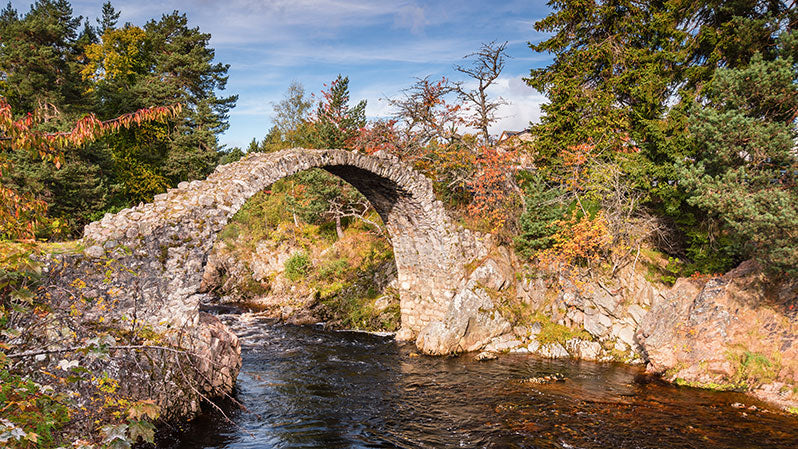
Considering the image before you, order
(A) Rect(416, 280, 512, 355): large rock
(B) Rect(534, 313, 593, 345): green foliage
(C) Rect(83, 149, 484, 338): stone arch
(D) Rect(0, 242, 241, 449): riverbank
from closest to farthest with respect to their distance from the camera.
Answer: (D) Rect(0, 242, 241, 449): riverbank < (C) Rect(83, 149, 484, 338): stone arch < (B) Rect(534, 313, 593, 345): green foliage < (A) Rect(416, 280, 512, 355): large rock

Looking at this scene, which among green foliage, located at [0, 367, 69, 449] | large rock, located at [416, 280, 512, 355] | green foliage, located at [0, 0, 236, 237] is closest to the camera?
green foliage, located at [0, 367, 69, 449]

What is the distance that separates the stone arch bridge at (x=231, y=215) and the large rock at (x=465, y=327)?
0.03 m

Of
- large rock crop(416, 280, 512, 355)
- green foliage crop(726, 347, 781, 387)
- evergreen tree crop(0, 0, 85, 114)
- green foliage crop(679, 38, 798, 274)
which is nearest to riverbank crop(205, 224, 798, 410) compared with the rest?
green foliage crop(726, 347, 781, 387)

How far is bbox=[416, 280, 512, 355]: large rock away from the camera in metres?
13.6

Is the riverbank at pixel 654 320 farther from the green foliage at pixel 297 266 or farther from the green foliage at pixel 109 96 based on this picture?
the green foliage at pixel 109 96

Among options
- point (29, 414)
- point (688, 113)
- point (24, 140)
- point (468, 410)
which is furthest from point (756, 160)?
point (24, 140)

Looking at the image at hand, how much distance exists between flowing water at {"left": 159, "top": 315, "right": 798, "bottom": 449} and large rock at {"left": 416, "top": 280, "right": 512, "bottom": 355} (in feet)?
1.63

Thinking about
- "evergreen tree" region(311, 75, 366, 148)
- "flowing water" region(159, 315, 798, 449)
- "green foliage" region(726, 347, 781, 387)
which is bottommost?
"flowing water" region(159, 315, 798, 449)

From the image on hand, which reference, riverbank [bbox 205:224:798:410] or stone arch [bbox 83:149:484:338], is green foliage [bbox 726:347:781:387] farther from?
stone arch [bbox 83:149:484:338]

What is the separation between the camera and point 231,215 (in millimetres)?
9680

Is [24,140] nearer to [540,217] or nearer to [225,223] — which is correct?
[225,223]

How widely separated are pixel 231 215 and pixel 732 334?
12.8 m

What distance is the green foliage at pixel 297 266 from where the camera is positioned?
2195 cm

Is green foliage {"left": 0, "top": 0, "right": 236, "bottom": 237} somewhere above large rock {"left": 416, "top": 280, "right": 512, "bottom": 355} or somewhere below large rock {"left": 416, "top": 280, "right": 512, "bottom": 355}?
above
